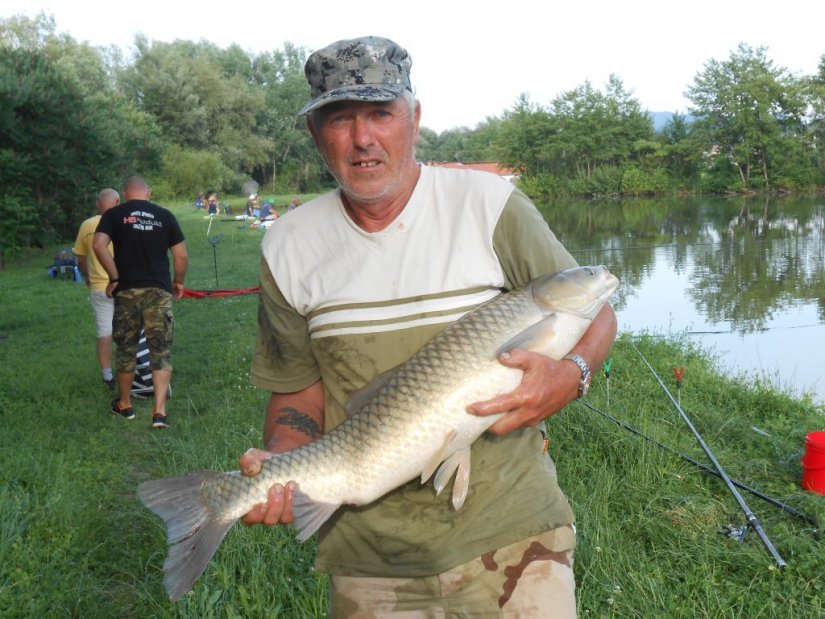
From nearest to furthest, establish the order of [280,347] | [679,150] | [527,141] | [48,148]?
[280,347], [48,148], [679,150], [527,141]

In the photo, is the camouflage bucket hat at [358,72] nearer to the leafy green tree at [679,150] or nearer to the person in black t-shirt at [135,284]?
the person in black t-shirt at [135,284]

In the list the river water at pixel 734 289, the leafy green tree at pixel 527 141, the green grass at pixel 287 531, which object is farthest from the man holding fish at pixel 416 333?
the leafy green tree at pixel 527 141

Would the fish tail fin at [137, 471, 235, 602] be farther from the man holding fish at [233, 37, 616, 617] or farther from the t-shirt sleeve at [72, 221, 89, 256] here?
the t-shirt sleeve at [72, 221, 89, 256]

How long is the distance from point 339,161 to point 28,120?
22650 mm

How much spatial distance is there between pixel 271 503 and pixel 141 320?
5.83 m

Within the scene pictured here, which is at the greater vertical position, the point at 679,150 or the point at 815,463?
the point at 679,150

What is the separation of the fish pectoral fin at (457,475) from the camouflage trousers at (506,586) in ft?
0.62

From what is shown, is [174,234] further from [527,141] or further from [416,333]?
[527,141]

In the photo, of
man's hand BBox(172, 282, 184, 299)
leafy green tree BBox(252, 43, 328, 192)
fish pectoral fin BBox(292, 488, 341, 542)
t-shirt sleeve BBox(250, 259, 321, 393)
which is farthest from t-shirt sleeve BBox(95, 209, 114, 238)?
leafy green tree BBox(252, 43, 328, 192)

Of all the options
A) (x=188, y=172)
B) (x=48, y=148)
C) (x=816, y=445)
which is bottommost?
(x=816, y=445)

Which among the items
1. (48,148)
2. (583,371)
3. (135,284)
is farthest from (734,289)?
(48,148)

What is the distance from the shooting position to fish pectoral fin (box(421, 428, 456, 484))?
2.23m

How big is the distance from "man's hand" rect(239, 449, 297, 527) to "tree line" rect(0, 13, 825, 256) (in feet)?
71.4

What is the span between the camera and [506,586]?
7.31 ft
